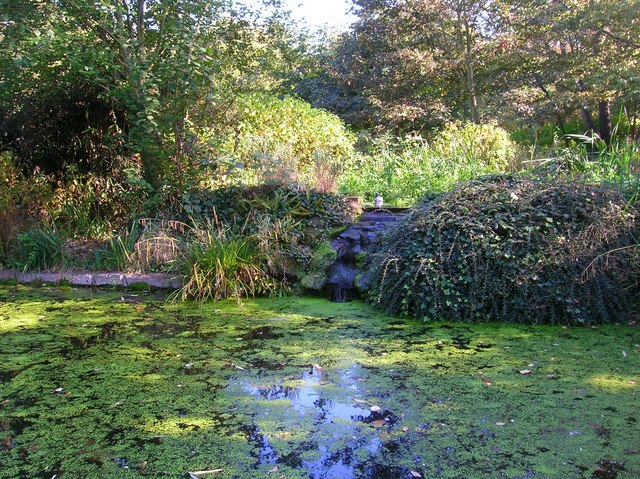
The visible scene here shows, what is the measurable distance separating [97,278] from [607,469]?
5219 millimetres

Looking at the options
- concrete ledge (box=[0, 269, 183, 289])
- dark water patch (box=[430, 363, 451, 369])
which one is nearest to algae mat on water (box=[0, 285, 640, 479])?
dark water patch (box=[430, 363, 451, 369])

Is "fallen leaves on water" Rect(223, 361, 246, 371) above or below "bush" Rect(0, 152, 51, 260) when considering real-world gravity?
below

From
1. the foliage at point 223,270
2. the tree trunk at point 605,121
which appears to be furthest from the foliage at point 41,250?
the tree trunk at point 605,121

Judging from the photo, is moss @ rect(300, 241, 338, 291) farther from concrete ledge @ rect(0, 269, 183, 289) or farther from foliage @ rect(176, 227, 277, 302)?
concrete ledge @ rect(0, 269, 183, 289)

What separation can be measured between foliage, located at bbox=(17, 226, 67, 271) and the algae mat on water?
1.72 metres

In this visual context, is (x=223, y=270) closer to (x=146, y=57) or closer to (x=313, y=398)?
(x=313, y=398)

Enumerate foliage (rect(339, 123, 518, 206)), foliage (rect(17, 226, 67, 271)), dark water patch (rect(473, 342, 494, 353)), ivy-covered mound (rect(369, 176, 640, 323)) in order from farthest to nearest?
foliage (rect(339, 123, 518, 206)) → foliage (rect(17, 226, 67, 271)) → ivy-covered mound (rect(369, 176, 640, 323)) → dark water patch (rect(473, 342, 494, 353))

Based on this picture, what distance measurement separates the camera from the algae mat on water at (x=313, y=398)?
2.42 m

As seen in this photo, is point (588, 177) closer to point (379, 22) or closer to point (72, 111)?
point (72, 111)

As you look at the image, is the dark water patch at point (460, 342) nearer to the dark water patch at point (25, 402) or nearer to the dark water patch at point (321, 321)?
the dark water patch at point (321, 321)

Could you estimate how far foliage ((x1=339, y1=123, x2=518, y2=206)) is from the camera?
25.3ft

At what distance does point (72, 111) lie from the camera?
7.46 metres

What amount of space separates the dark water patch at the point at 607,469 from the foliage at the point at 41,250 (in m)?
5.78

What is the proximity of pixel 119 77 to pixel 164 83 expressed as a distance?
67cm
